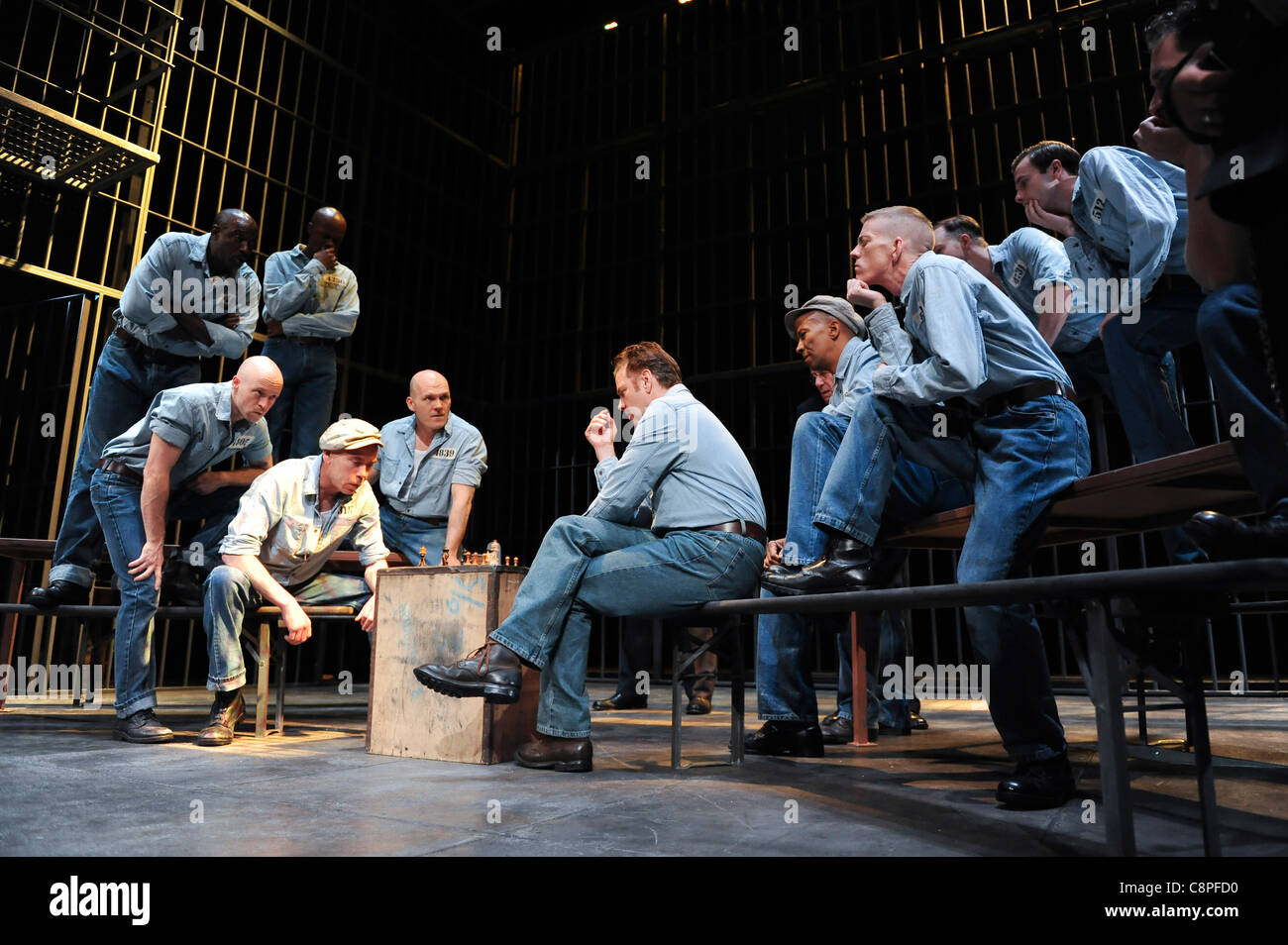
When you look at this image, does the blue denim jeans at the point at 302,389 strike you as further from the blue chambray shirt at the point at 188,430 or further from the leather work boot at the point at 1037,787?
the leather work boot at the point at 1037,787

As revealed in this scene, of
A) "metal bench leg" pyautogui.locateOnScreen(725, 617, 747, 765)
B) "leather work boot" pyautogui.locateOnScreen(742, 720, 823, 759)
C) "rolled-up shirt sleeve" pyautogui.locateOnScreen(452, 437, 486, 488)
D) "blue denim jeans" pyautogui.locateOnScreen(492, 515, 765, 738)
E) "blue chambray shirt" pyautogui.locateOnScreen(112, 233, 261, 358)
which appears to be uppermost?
"blue chambray shirt" pyautogui.locateOnScreen(112, 233, 261, 358)

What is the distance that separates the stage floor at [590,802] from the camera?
5.80ft

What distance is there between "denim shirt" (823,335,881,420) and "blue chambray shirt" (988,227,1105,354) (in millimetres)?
660

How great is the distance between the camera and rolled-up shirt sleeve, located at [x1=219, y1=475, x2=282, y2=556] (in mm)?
3629

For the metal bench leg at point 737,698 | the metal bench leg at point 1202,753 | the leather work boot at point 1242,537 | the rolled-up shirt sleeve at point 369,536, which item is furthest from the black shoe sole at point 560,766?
the leather work boot at point 1242,537

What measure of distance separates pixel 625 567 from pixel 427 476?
2.56m

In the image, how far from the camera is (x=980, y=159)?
775 centimetres

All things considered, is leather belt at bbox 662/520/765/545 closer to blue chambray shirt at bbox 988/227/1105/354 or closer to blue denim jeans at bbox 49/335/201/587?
blue chambray shirt at bbox 988/227/1105/354

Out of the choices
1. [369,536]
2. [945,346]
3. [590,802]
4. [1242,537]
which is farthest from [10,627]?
[1242,537]

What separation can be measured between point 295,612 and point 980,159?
6.94m

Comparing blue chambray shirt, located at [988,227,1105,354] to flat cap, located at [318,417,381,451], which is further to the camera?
flat cap, located at [318,417,381,451]

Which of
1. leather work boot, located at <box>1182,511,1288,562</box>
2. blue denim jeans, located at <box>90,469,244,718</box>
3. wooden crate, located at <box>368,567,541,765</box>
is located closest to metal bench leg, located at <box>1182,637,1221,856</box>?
leather work boot, located at <box>1182,511,1288,562</box>
